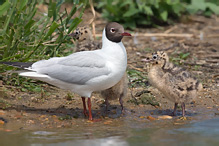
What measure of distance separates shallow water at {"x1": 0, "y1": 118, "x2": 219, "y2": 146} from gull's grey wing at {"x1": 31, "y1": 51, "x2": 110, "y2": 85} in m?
0.72

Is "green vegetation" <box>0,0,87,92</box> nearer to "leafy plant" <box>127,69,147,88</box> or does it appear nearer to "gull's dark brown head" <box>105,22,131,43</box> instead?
"gull's dark brown head" <box>105,22,131,43</box>

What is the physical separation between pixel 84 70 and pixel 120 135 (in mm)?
1287

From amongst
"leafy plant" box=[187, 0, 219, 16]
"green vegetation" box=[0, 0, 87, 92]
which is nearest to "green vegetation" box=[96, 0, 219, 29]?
"leafy plant" box=[187, 0, 219, 16]

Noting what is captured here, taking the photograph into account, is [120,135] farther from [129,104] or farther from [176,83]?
[129,104]

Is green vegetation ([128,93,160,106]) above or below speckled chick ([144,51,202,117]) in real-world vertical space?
below

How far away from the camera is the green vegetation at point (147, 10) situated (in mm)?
11844

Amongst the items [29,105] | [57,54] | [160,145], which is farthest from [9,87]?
[160,145]

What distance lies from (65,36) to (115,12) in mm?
4517

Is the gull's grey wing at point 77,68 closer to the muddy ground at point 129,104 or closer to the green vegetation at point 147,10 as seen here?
the muddy ground at point 129,104

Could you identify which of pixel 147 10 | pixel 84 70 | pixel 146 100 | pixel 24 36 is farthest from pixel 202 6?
pixel 84 70

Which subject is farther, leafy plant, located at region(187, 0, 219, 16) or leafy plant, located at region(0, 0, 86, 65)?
leafy plant, located at region(187, 0, 219, 16)

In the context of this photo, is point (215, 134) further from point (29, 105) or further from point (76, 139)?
point (29, 105)

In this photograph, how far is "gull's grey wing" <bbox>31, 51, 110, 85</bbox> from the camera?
651cm

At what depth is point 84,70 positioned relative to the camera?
21.5 feet
